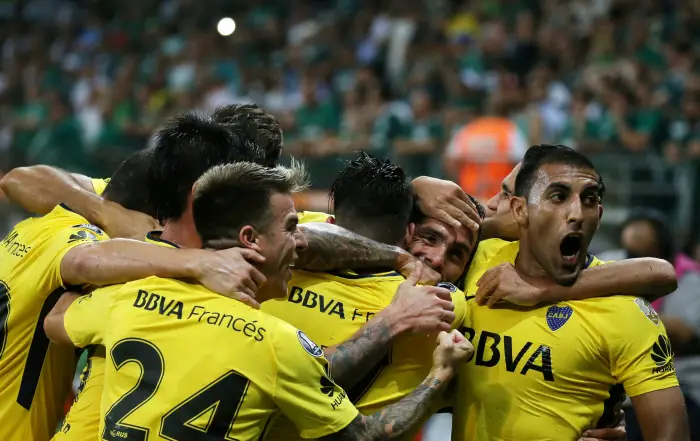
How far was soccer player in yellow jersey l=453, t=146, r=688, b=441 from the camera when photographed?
12.1 ft

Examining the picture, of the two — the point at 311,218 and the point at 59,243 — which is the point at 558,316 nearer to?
the point at 311,218

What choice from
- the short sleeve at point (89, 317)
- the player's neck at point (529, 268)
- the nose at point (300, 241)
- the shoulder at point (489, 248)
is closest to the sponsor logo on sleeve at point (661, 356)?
the player's neck at point (529, 268)

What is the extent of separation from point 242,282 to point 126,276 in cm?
43

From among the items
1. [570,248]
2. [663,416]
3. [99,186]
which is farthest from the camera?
[99,186]

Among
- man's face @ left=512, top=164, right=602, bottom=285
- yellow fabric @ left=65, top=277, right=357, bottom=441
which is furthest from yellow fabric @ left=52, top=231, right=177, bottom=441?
man's face @ left=512, top=164, right=602, bottom=285

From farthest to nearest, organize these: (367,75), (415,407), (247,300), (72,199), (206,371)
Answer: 1. (367,75)
2. (72,199)
3. (415,407)
4. (247,300)
5. (206,371)

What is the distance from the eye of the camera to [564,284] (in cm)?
385

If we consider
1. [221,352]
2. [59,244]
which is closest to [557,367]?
[221,352]

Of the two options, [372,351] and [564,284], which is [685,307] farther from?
[372,351]

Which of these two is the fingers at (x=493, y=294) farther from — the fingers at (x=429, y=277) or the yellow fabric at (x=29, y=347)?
the yellow fabric at (x=29, y=347)

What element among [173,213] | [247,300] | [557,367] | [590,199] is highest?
[590,199]

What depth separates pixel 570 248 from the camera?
3.88 metres

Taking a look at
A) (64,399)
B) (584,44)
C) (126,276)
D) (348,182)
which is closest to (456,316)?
(348,182)

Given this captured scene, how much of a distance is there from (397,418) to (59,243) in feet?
4.73
